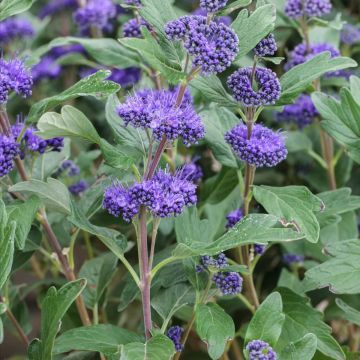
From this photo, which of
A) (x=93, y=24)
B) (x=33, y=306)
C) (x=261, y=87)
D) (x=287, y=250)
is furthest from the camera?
(x=33, y=306)

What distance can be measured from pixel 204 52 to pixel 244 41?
8cm

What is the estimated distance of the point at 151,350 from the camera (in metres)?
0.85

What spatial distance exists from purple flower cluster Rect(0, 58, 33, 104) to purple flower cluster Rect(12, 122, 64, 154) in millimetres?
68

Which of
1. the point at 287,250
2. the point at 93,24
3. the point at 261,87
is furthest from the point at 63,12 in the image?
the point at 261,87

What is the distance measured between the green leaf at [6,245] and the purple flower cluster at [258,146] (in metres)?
0.34

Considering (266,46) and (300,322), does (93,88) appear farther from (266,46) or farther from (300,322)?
(300,322)

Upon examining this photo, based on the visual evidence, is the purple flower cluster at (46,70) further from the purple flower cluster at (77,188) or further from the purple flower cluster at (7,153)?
the purple flower cluster at (7,153)

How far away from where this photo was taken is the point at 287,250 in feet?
4.35

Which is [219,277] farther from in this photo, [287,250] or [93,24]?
[93,24]

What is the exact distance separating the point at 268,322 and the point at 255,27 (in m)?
0.40

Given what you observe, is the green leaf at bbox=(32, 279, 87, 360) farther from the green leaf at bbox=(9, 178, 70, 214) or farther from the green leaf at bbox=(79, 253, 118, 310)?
the green leaf at bbox=(79, 253, 118, 310)

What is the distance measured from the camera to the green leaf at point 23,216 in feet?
2.98

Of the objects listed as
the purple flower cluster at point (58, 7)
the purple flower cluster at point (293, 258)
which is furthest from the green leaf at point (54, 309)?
the purple flower cluster at point (58, 7)

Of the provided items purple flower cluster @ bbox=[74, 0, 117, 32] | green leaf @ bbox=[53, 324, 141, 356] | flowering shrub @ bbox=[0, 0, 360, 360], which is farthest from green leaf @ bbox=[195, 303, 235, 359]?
purple flower cluster @ bbox=[74, 0, 117, 32]
